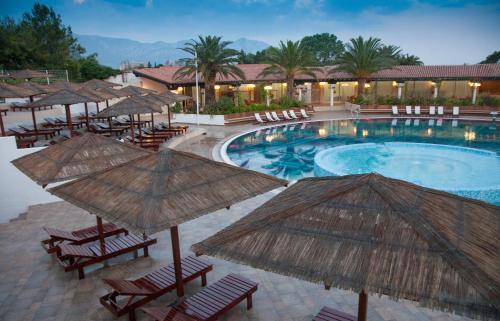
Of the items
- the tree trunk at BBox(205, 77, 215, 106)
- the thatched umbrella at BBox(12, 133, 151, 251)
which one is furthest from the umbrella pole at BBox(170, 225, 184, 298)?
the tree trunk at BBox(205, 77, 215, 106)

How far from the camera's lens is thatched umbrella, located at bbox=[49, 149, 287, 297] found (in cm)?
459

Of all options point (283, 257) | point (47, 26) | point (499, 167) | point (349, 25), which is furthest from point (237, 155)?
point (349, 25)

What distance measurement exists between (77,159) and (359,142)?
1627cm

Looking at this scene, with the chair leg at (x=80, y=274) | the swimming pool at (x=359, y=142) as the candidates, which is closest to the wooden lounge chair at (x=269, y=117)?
the swimming pool at (x=359, y=142)

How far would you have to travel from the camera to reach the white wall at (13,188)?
10617 millimetres

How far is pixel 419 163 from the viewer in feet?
52.9

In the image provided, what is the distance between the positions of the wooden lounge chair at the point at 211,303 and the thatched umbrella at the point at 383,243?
1.68m

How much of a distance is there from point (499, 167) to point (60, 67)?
1752 inches

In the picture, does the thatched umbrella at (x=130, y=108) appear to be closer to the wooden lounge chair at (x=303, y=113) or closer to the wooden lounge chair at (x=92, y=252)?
the wooden lounge chair at (x=92, y=252)

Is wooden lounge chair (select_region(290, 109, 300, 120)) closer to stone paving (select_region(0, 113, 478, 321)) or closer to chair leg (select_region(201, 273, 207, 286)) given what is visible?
stone paving (select_region(0, 113, 478, 321))

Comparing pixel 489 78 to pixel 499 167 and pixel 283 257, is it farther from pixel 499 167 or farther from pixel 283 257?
pixel 283 257

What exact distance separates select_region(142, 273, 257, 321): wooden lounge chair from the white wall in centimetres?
764

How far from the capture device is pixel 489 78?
1208 inches

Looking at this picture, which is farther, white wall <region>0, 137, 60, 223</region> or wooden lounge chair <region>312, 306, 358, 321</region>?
white wall <region>0, 137, 60, 223</region>
